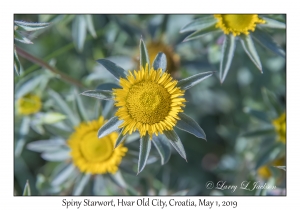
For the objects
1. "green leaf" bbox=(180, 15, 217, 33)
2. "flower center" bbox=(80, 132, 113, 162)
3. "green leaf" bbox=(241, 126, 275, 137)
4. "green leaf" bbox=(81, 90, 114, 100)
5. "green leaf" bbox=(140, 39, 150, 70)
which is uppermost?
"green leaf" bbox=(180, 15, 217, 33)

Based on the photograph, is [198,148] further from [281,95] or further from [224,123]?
[281,95]

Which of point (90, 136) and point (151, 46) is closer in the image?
point (90, 136)

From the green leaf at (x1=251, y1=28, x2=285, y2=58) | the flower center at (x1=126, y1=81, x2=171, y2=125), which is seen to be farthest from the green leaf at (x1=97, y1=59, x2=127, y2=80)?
the green leaf at (x1=251, y1=28, x2=285, y2=58)

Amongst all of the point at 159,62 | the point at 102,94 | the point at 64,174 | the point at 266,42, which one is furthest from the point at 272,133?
the point at 64,174

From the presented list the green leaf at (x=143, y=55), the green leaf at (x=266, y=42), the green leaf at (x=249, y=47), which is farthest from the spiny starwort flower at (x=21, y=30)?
the green leaf at (x=266, y=42)

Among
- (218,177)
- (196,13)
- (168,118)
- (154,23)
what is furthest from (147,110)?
(218,177)

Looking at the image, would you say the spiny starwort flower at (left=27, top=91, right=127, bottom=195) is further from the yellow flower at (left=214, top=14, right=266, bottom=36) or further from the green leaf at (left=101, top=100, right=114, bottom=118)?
the yellow flower at (left=214, top=14, right=266, bottom=36)
